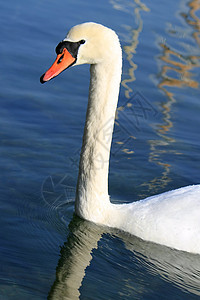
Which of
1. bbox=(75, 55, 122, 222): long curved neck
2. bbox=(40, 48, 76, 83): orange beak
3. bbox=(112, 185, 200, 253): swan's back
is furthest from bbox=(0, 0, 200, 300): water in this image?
bbox=(40, 48, 76, 83): orange beak

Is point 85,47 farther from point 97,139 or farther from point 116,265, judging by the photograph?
point 116,265

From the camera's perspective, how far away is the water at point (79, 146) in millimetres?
5484

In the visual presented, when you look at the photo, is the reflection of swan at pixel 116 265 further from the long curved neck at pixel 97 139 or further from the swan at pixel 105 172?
the long curved neck at pixel 97 139

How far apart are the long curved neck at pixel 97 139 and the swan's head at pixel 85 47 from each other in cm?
9

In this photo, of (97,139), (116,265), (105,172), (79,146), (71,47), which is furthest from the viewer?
(79,146)

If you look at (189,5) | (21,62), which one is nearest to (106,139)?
(21,62)

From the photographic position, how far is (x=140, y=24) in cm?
1273

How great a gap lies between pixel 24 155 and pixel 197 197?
7.83 ft

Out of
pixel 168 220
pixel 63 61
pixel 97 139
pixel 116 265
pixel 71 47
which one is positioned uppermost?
pixel 71 47

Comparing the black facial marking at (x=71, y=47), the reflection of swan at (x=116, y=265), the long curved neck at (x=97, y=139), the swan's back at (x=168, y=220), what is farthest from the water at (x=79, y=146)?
the black facial marking at (x=71, y=47)

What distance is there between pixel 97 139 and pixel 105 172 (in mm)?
342

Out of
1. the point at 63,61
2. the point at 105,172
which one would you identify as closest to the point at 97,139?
the point at 105,172

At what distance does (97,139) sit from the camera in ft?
19.4

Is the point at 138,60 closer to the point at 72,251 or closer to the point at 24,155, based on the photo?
the point at 24,155
